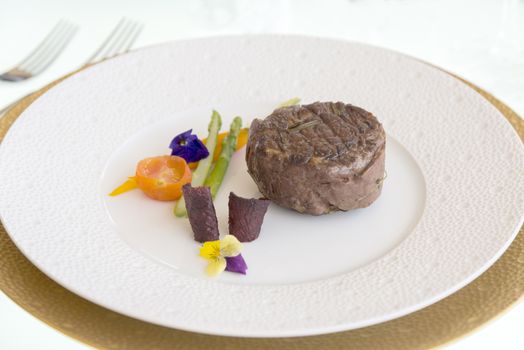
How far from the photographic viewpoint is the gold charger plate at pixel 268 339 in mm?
3320

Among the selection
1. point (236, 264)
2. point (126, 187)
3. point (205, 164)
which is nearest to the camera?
point (236, 264)

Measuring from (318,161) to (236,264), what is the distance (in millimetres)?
775

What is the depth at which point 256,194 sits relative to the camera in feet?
14.9

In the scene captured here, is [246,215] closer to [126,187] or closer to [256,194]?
[256,194]

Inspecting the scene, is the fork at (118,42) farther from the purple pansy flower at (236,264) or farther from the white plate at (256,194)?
the purple pansy flower at (236,264)

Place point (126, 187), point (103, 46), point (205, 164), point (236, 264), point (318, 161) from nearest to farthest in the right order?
point (236, 264) → point (318, 161) → point (126, 187) → point (205, 164) → point (103, 46)

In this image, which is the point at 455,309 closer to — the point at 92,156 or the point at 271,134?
the point at 271,134

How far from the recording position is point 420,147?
485 cm

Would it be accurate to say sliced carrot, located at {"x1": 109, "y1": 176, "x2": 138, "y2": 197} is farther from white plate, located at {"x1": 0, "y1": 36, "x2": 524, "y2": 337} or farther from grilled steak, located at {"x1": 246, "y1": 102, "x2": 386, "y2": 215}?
grilled steak, located at {"x1": 246, "y1": 102, "x2": 386, "y2": 215}

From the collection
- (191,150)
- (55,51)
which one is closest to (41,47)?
(55,51)

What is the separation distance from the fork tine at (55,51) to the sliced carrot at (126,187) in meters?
2.22

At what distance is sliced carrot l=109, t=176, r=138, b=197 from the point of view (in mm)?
4504

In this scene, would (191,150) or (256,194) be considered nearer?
(256,194)

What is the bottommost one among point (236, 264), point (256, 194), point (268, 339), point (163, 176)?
point (268, 339)
